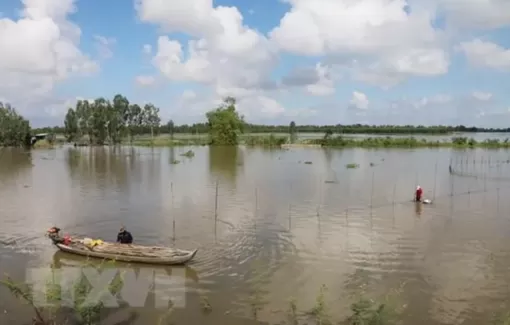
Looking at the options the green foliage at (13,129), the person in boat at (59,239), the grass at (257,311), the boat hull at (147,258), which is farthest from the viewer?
the green foliage at (13,129)

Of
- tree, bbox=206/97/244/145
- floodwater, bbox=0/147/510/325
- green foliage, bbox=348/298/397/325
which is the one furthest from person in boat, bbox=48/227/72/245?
tree, bbox=206/97/244/145

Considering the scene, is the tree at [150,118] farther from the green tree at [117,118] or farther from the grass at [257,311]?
the grass at [257,311]

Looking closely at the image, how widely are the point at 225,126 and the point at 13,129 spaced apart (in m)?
43.0

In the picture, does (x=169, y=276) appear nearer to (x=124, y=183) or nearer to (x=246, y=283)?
(x=246, y=283)

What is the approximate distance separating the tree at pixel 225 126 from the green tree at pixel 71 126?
32.9 meters

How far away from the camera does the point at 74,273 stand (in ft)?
53.0

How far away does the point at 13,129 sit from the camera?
96.4 metres

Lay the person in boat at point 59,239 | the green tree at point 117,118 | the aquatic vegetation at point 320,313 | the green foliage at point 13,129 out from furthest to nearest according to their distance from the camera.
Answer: the green tree at point 117,118, the green foliage at point 13,129, the person in boat at point 59,239, the aquatic vegetation at point 320,313

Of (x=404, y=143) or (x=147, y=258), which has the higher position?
(x=404, y=143)

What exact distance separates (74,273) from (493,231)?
59.9 feet

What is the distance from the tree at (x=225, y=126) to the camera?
98875 mm

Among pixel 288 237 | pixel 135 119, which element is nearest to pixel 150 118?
pixel 135 119

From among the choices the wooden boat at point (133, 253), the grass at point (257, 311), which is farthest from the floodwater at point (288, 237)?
the wooden boat at point (133, 253)

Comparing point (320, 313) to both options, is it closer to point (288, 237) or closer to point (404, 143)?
point (288, 237)
